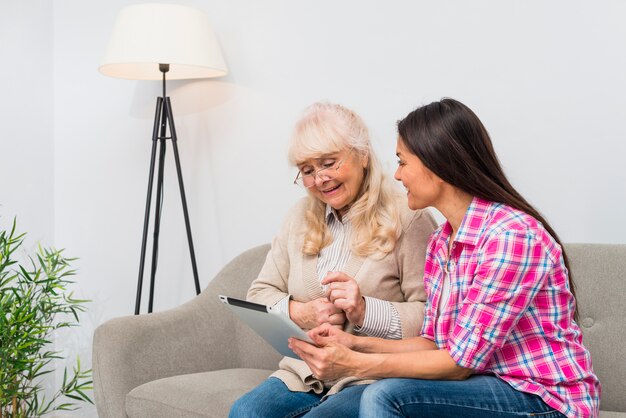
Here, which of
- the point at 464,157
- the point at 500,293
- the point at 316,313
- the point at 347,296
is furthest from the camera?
the point at 316,313

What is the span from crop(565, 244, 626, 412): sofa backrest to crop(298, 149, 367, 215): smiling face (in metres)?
0.65

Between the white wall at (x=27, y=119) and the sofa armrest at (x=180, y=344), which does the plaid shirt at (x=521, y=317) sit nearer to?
the sofa armrest at (x=180, y=344)

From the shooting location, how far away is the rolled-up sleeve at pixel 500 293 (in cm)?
144

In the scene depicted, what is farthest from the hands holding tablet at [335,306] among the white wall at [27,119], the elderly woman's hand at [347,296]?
the white wall at [27,119]

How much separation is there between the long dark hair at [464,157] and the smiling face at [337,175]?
353 millimetres

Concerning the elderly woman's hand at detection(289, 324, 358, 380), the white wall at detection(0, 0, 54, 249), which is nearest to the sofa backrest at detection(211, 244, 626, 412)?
the elderly woman's hand at detection(289, 324, 358, 380)

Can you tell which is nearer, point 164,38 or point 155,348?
point 155,348

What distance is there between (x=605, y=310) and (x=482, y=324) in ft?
2.56

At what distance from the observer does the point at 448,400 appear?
1.44 meters

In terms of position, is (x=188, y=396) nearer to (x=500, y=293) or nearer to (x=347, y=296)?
(x=347, y=296)

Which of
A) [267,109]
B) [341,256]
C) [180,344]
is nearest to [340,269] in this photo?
[341,256]

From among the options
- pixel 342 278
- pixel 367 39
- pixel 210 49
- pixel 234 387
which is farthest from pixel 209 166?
pixel 342 278

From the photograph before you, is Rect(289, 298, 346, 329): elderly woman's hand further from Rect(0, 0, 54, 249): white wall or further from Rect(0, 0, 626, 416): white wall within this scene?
Rect(0, 0, 54, 249): white wall

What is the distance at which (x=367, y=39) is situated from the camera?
8.99ft
